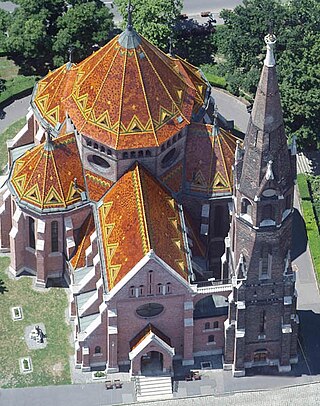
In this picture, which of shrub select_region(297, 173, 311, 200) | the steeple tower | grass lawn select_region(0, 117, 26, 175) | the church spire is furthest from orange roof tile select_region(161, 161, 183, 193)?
grass lawn select_region(0, 117, 26, 175)

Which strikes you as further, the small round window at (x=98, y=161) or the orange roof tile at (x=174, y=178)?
the orange roof tile at (x=174, y=178)

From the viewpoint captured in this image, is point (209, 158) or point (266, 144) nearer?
point (266, 144)

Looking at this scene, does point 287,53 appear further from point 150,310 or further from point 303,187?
point 150,310

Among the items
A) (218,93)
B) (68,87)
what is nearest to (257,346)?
(68,87)

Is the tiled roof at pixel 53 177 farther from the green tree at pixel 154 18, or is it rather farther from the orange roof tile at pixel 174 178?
the green tree at pixel 154 18

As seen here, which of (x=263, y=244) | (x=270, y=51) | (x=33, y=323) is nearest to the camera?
(x=270, y=51)

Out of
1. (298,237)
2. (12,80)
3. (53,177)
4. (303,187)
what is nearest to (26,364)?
(53,177)

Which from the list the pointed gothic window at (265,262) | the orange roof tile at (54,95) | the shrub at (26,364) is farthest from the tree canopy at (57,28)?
the pointed gothic window at (265,262)
